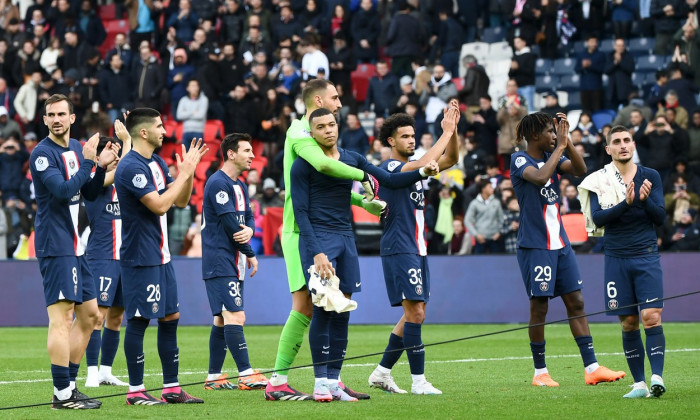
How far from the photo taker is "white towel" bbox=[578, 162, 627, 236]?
408 inches

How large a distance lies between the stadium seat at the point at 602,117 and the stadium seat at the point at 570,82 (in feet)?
4.38

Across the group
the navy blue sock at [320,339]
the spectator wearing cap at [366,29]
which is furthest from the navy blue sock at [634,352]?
the spectator wearing cap at [366,29]

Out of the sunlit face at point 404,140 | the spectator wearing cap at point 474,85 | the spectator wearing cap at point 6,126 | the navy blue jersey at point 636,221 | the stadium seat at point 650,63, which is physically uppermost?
the stadium seat at point 650,63

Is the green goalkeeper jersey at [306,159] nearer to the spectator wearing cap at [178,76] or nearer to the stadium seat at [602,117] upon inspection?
the stadium seat at [602,117]

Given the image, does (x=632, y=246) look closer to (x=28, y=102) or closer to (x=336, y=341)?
(x=336, y=341)

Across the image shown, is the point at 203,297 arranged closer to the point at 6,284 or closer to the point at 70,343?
the point at 6,284

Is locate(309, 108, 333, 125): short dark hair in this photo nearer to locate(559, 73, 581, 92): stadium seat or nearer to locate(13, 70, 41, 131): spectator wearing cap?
locate(559, 73, 581, 92): stadium seat

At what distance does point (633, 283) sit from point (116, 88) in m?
19.7

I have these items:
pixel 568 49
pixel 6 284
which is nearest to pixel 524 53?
pixel 568 49

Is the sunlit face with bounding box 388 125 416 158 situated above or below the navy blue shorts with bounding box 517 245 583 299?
above

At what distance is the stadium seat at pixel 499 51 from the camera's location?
27.5m

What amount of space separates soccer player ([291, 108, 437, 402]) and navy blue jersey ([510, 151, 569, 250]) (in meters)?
2.06

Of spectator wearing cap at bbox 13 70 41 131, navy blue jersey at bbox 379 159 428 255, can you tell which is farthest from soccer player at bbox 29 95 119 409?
spectator wearing cap at bbox 13 70 41 131

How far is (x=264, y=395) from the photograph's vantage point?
1079cm
